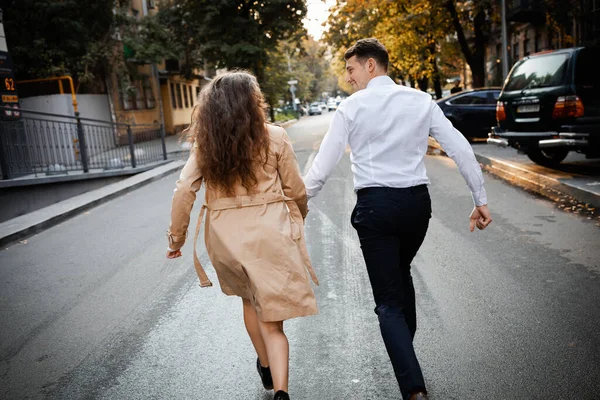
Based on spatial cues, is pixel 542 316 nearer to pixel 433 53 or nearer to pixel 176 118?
pixel 433 53

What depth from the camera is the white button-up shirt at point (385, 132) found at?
2.93 metres

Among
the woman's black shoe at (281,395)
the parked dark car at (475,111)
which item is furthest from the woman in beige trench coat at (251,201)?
the parked dark car at (475,111)

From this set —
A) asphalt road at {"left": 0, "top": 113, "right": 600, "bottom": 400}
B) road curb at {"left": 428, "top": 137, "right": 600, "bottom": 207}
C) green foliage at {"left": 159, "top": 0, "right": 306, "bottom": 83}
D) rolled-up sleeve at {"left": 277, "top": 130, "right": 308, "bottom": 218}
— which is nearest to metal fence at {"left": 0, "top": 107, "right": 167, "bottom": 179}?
asphalt road at {"left": 0, "top": 113, "right": 600, "bottom": 400}

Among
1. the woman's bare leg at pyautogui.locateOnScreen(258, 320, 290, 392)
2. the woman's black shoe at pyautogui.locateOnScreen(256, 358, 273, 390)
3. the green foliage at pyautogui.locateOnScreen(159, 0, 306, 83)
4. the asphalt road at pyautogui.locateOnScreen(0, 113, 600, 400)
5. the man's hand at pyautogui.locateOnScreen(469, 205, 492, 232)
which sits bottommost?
the asphalt road at pyautogui.locateOnScreen(0, 113, 600, 400)

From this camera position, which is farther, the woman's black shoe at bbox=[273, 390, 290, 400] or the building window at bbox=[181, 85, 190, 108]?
the building window at bbox=[181, 85, 190, 108]

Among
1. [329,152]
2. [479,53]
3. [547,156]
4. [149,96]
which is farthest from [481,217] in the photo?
[149,96]

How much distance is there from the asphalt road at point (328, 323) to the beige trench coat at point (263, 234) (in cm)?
65

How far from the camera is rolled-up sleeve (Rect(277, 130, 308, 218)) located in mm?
3012

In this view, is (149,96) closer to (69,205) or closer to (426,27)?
(426,27)

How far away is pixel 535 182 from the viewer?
10398 mm

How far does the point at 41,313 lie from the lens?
5.05 meters

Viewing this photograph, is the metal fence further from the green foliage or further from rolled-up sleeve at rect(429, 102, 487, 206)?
the green foliage

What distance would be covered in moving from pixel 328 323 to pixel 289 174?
5.53 feet

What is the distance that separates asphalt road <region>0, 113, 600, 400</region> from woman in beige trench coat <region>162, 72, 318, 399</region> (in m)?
0.64
